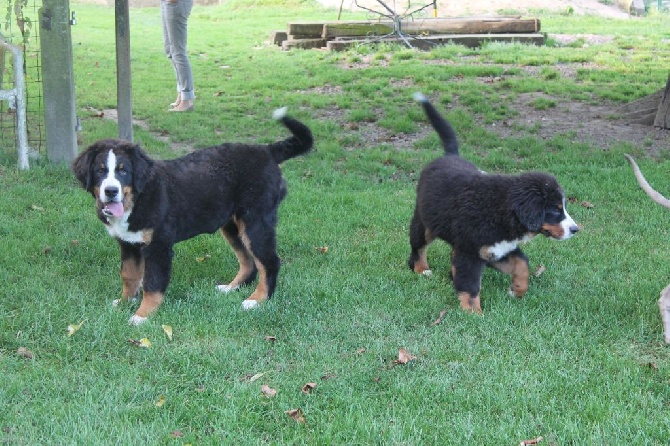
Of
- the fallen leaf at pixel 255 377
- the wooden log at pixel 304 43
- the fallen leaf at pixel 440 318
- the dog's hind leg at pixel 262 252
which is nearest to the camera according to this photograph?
the fallen leaf at pixel 255 377

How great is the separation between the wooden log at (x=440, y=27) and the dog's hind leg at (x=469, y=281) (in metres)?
12.2

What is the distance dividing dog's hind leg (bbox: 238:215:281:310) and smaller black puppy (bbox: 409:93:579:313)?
1.23 m

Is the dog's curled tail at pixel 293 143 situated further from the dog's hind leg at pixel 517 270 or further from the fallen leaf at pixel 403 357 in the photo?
the fallen leaf at pixel 403 357

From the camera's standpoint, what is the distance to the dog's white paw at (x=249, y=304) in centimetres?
577

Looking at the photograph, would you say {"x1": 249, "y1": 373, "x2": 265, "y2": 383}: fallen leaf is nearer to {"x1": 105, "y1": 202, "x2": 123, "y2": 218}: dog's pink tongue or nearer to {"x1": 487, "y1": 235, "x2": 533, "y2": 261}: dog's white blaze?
{"x1": 105, "y1": 202, "x2": 123, "y2": 218}: dog's pink tongue

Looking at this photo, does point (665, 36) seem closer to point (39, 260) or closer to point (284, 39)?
point (284, 39)

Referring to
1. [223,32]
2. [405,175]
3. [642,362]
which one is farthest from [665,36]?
[642,362]

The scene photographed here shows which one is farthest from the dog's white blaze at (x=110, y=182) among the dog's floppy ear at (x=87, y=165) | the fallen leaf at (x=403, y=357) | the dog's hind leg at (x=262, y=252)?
the fallen leaf at (x=403, y=357)

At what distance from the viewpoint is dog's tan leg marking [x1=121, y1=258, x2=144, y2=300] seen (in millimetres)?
5766

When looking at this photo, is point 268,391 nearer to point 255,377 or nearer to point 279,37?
point 255,377

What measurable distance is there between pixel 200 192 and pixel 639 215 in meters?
4.42

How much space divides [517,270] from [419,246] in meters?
0.87

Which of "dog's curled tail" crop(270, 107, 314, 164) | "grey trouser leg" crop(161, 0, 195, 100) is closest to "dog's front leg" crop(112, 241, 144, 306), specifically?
"dog's curled tail" crop(270, 107, 314, 164)

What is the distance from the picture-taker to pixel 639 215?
7871 mm
